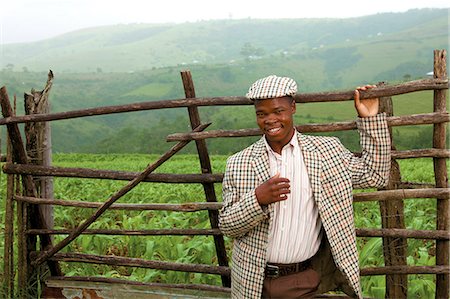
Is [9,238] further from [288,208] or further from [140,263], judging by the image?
[288,208]

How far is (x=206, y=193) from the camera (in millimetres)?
4453

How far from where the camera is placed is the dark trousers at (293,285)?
2.94 metres

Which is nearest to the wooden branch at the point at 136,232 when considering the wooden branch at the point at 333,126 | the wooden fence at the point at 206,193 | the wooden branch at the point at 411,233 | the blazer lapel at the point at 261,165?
the wooden fence at the point at 206,193

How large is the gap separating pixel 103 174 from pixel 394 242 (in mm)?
2212

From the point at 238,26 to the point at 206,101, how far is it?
488 ft

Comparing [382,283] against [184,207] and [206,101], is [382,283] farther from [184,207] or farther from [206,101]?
[206,101]

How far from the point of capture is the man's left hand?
10.9 feet

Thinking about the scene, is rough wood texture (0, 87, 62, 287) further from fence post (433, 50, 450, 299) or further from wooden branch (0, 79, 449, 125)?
fence post (433, 50, 450, 299)

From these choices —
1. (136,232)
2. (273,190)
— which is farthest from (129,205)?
(273,190)

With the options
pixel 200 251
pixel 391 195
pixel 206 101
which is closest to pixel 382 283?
pixel 391 195

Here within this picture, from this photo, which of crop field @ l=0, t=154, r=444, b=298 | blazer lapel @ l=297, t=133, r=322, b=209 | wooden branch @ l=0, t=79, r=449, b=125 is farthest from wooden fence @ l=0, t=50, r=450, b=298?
blazer lapel @ l=297, t=133, r=322, b=209

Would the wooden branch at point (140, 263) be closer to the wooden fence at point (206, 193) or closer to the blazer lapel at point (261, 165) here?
the wooden fence at point (206, 193)

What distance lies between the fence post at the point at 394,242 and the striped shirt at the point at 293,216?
1.23 metres

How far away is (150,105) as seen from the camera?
425 centimetres
